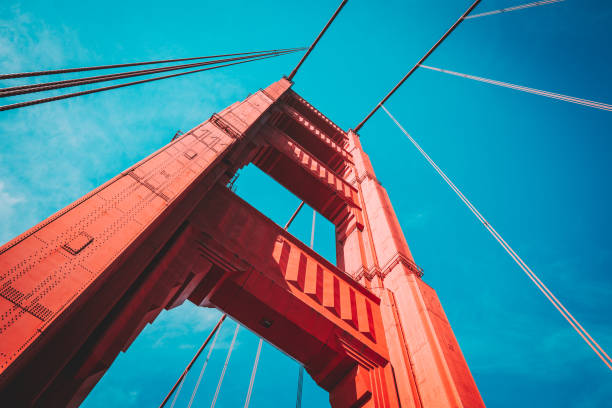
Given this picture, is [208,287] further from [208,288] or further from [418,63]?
[418,63]

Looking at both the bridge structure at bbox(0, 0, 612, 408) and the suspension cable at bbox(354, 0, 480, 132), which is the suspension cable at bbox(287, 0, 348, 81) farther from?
the bridge structure at bbox(0, 0, 612, 408)

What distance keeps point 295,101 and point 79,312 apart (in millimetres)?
17284

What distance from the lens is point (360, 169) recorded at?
1295 centimetres

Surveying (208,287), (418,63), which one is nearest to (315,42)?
(418,63)

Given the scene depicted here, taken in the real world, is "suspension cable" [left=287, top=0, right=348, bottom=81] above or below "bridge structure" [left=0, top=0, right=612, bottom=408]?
above

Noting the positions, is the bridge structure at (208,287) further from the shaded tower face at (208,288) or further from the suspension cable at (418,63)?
the suspension cable at (418,63)

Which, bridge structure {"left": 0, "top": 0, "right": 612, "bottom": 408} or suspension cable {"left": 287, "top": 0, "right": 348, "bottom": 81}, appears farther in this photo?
suspension cable {"left": 287, "top": 0, "right": 348, "bottom": 81}

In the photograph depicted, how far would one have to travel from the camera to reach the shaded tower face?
2.61 metres

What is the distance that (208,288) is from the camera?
4973 millimetres

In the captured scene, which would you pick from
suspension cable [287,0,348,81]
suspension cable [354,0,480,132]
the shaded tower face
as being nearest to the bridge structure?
the shaded tower face

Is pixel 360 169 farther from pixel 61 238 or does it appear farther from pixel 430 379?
pixel 61 238

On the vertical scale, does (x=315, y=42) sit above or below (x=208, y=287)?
above

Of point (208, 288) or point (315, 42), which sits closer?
point (208, 288)

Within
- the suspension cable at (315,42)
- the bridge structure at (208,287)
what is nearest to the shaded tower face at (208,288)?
the bridge structure at (208,287)
